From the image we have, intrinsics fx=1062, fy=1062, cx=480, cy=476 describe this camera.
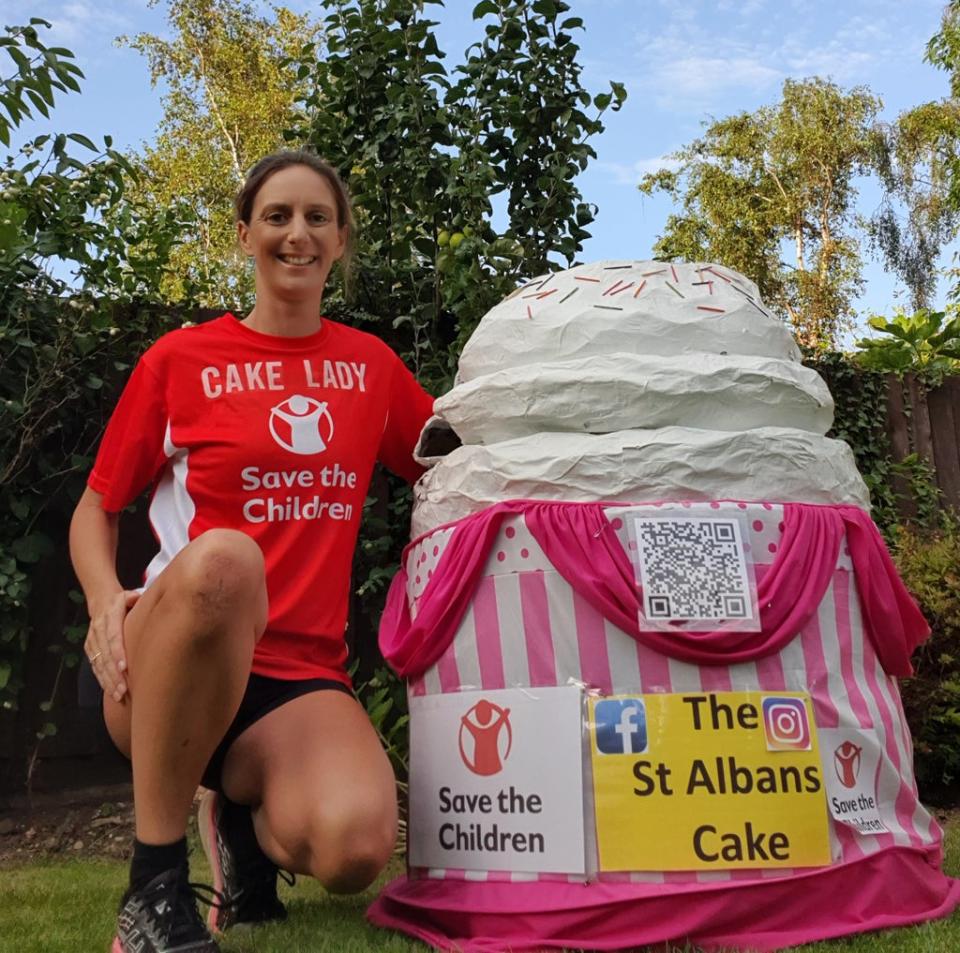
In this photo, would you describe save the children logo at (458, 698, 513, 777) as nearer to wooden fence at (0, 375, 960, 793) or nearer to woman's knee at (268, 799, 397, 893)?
woman's knee at (268, 799, 397, 893)

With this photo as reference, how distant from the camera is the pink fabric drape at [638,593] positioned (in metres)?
1.82

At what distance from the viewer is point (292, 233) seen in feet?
7.09

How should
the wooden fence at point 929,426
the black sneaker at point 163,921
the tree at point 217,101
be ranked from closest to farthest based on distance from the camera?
the black sneaker at point 163,921 → the wooden fence at point 929,426 → the tree at point 217,101

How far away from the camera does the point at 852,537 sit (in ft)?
6.45

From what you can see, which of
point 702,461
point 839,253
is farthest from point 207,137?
point 702,461

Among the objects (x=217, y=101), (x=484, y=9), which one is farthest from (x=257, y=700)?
(x=217, y=101)

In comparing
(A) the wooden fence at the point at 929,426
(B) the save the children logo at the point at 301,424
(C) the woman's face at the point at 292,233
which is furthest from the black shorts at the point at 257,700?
(A) the wooden fence at the point at 929,426

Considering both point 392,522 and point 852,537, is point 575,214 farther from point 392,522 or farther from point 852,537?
point 852,537

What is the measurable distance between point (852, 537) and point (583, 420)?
544mm

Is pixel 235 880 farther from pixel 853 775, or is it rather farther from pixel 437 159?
pixel 437 159

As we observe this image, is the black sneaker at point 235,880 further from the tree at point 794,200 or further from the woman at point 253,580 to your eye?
the tree at point 794,200

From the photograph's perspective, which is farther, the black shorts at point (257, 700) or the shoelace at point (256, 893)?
the shoelace at point (256, 893)

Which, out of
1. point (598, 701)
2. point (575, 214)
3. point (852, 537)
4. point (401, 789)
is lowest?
point (401, 789)

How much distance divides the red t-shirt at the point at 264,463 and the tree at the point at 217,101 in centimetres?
1578
